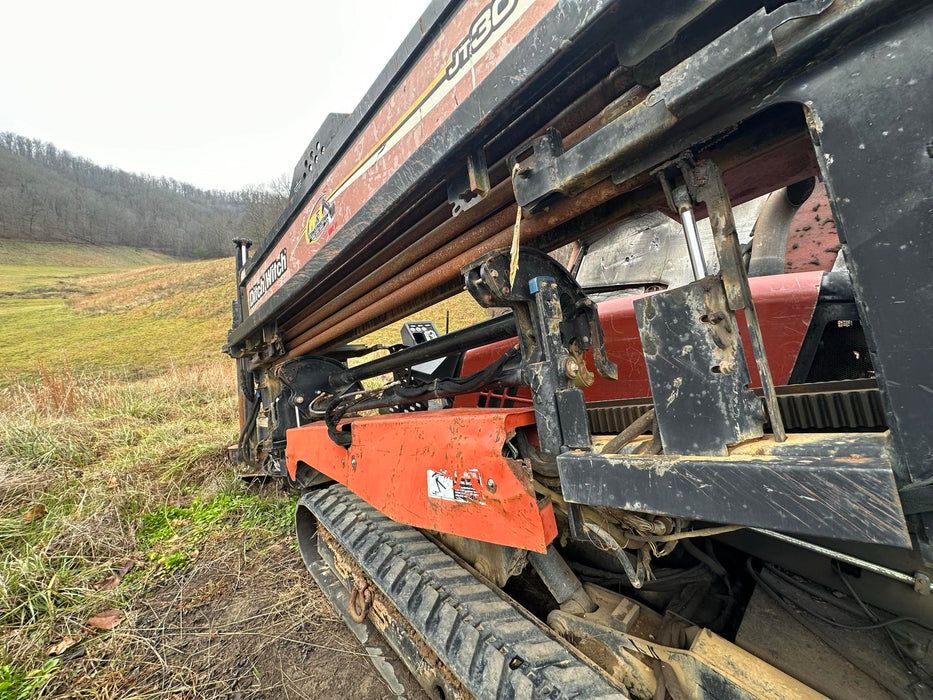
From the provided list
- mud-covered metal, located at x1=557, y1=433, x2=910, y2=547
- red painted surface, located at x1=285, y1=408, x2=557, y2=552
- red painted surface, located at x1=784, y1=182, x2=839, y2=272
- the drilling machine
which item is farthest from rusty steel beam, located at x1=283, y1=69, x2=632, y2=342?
red painted surface, located at x1=784, y1=182, x2=839, y2=272

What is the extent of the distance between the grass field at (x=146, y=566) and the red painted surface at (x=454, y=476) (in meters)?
1.00

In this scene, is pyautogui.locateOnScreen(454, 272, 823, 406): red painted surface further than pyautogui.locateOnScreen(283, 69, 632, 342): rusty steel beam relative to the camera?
Yes

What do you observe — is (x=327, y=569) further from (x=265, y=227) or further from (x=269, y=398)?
(x=265, y=227)

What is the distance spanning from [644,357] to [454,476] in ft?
2.14

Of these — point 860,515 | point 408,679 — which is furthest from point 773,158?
point 408,679

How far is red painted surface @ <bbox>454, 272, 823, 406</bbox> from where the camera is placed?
1.41 m

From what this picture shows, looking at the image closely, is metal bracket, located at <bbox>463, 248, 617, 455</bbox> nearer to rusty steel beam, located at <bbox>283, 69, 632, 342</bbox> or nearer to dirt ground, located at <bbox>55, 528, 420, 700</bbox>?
rusty steel beam, located at <bbox>283, 69, 632, 342</bbox>

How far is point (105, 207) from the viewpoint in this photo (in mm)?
47938

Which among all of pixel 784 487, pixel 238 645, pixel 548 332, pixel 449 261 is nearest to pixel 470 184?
pixel 449 261

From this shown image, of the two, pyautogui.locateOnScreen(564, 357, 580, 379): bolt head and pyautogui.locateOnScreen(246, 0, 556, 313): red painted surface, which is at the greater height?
pyautogui.locateOnScreen(246, 0, 556, 313): red painted surface

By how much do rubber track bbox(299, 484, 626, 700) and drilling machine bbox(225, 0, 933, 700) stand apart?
1cm

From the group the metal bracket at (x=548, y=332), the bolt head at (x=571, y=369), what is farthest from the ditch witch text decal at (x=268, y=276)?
the bolt head at (x=571, y=369)

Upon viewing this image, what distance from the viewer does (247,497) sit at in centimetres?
398

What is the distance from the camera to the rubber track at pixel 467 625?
120 cm
